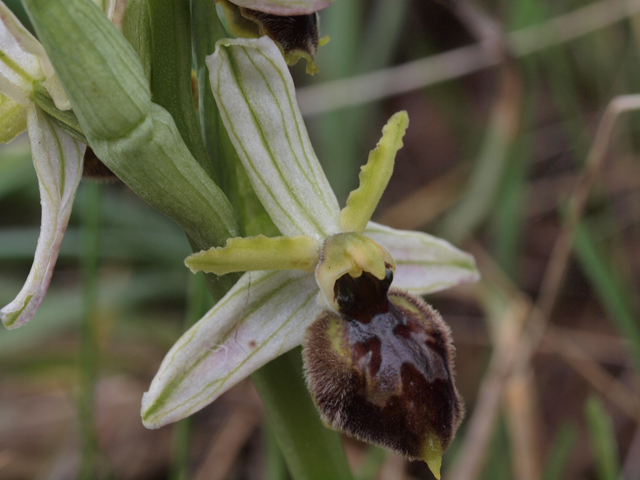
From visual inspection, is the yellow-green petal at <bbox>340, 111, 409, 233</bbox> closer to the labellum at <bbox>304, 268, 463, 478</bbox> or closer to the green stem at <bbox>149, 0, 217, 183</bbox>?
the labellum at <bbox>304, 268, 463, 478</bbox>

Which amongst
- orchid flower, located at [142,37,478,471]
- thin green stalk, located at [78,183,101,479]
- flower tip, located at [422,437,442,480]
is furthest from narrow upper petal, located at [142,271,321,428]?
thin green stalk, located at [78,183,101,479]

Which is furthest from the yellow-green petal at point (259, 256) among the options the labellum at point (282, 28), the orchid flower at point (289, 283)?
the labellum at point (282, 28)

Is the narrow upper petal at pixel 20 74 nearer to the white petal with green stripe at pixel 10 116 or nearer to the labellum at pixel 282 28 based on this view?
the white petal with green stripe at pixel 10 116

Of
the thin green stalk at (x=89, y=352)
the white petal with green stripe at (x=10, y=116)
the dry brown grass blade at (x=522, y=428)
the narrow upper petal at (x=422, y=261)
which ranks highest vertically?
the white petal with green stripe at (x=10, y=116)

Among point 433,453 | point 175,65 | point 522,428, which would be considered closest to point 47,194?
point 175,65

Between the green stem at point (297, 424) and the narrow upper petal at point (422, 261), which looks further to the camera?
the narrow upper petal at point (422, 261)

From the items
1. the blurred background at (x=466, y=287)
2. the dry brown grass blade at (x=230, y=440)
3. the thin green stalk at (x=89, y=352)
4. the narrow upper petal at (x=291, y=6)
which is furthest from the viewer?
the dry brown grass blade at (x=230, y=440)

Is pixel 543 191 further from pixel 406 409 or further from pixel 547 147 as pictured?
pixel 406 409

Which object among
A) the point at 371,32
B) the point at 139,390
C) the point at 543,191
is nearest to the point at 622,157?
the point at 543,191
